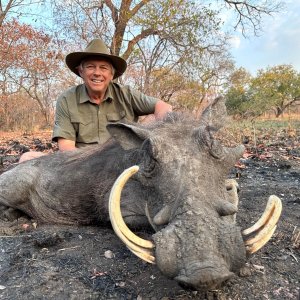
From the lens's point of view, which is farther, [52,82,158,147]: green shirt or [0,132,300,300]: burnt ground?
[52,82,158,147]: green shirt

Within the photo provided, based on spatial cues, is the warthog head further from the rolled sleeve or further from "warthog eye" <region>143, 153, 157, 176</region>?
the rolled sleeve

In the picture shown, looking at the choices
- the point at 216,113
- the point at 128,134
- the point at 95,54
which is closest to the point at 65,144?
the point at 95,54

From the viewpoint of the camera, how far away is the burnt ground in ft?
6.76

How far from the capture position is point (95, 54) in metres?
4.45

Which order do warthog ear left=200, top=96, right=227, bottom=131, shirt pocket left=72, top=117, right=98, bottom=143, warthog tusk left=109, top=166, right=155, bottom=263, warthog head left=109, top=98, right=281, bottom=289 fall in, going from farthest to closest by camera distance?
shirt pocket left=72, top=117, right=98, bottom=143 → warthog ear left=200, top=96, right=227, bottom=131 → warthog tusk left=109, top=166, right=155, bottom=263 → warthog head left=109, top=98, right=281, bottom=289

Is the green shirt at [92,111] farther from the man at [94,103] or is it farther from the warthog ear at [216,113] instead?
the warthog ear at [216,113]

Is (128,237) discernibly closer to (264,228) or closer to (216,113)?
(264,228)

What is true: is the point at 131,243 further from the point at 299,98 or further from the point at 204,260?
the point at 299,98

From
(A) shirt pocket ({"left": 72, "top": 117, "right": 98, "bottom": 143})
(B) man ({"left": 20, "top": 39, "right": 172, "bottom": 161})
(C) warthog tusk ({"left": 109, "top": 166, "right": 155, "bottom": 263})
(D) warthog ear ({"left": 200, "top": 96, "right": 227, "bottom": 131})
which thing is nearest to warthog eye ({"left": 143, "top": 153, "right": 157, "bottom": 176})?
(C) warthog tusk ({"left": 109, "top": 166, "right": 155, "bottom": 263})

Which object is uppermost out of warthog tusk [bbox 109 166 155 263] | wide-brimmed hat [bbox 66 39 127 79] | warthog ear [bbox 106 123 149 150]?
wide-brimmed hat [bbox 66 39 127 79]

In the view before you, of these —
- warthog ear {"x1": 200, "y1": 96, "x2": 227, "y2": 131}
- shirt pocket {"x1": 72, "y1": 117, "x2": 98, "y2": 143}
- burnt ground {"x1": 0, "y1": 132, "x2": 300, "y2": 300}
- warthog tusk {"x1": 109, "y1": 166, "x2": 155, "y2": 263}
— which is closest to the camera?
warthog tusk {"x1": 109, "y1": 166, "x2": 155, "y2": 263}

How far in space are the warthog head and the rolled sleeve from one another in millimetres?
1694

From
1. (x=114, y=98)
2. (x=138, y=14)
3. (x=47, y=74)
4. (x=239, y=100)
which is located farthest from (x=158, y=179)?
(x=239, y=100)

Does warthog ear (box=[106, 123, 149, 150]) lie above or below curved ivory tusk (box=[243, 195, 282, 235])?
above
